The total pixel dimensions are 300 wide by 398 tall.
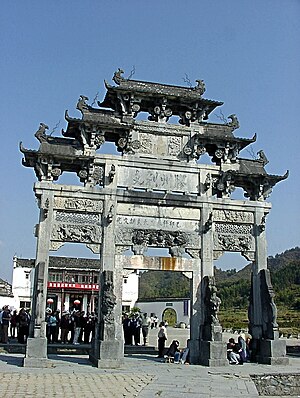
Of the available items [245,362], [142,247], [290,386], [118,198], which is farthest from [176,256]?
[290,386]

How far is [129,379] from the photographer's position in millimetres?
11562

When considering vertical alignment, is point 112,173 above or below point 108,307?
above

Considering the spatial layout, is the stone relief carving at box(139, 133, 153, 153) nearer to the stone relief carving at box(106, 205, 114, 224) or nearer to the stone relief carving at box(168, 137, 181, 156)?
the stone relief carving at box(168, 137, 181, 156)

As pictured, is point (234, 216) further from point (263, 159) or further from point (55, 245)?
point (55, 245)

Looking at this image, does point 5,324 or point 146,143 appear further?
point 5,324

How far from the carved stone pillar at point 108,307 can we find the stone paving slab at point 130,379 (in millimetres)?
426

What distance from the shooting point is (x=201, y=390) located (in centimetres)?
1027

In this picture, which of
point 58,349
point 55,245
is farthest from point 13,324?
point 55,245

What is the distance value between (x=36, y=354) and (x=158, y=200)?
20.2 ft

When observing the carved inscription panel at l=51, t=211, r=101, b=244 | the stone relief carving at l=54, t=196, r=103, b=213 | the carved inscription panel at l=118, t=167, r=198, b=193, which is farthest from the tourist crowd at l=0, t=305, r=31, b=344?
the carved inscription panel at l=118, t=167, r=198, b=193

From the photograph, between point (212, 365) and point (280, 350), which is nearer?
point (212, 365)

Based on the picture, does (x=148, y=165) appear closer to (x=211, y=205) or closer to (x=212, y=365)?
(x=211, y=205)

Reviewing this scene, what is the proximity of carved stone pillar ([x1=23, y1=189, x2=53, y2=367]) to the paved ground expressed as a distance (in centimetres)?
43

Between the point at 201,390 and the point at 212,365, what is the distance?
14.9 ft
